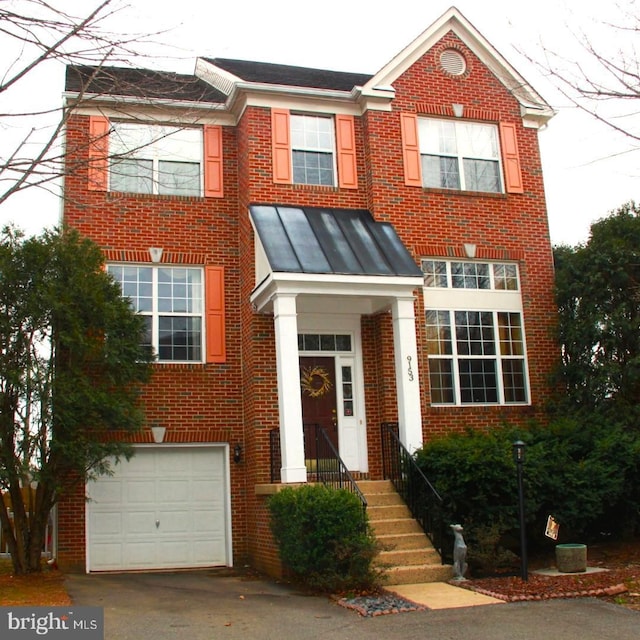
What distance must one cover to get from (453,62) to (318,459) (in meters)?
8.53

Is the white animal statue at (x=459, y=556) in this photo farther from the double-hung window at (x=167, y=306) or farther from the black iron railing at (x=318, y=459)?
the double-hung window at (x=167, y=306)

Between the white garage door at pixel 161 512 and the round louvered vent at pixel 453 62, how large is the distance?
8.68m

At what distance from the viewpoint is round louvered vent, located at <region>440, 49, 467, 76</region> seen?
634 inches

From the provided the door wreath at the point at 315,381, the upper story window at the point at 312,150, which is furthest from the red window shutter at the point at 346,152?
the door wreath at the point at 315,381

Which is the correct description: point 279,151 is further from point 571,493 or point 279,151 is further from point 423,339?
point 571,493

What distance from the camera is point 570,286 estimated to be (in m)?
15.2

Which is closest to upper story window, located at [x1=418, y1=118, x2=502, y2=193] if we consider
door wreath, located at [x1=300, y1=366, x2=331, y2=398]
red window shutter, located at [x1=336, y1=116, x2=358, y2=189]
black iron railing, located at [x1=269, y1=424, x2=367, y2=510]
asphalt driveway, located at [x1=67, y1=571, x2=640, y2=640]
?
red window shutter, located at [x1=336, y1=116, x2=358, y2=189]

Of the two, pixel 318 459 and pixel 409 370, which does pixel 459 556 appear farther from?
pixel 409 370

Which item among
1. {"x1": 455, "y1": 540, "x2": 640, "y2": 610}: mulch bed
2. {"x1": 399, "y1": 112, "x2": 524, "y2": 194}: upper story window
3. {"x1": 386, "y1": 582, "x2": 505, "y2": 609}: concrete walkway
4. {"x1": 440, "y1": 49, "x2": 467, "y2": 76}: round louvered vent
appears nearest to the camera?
{"x1": 386, "y1": 582, "x2": 505, "y2": 609}: concrete walkway

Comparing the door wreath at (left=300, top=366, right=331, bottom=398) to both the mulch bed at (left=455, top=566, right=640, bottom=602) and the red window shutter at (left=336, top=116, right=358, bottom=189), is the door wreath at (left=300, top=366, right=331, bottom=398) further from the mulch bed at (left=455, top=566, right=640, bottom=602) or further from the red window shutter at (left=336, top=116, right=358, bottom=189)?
the mulch bed at (left=455, top=566, right=640, bottom=602)

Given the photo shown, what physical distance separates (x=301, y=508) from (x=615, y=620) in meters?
3.97

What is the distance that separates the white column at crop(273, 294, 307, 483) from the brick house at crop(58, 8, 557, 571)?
12 centimetres

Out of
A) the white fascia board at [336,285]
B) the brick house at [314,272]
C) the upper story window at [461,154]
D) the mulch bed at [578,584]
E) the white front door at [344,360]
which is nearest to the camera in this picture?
the mulch bed at [578,584]

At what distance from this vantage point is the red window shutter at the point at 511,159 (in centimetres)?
1588
